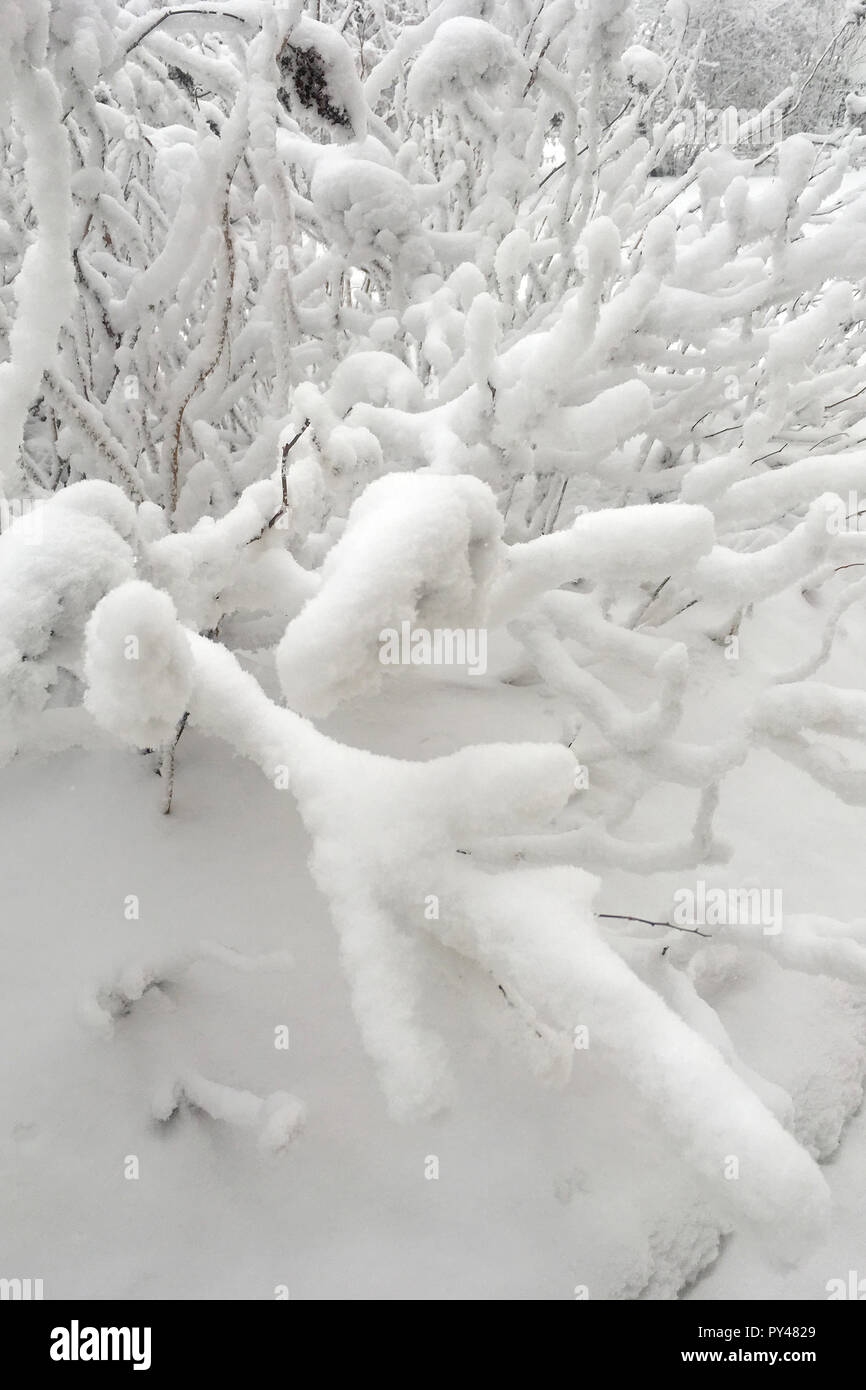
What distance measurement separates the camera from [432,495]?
2.21 ft

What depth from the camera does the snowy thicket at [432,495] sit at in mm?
651

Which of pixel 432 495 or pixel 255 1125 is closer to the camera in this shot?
pixel 432 495

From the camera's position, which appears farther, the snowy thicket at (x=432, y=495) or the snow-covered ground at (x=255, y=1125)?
the snow-covered ground at (x=255, y=1125)

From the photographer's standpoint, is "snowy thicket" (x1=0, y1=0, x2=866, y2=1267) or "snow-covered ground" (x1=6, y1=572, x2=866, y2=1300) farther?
"snow-covered ground" (x1=6, y1=572, x2=866, y2=1300)

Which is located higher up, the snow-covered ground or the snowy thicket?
the snowy thicket

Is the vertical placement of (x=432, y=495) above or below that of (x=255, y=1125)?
above

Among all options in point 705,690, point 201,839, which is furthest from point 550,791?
point 705,690

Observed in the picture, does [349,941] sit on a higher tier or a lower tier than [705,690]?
lower

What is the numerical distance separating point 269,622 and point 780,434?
176cm

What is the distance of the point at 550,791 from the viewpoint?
2.23ft

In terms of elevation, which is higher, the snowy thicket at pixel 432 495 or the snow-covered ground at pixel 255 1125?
the snowy thicket at pixel 432 495

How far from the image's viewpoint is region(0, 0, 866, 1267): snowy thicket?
0.65 meters
